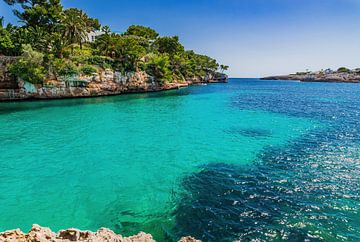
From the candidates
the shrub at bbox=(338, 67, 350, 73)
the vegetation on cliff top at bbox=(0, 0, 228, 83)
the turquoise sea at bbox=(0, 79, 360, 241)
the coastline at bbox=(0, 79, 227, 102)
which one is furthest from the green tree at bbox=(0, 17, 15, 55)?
the shrub at bbox=(338, 67, 350, 73)

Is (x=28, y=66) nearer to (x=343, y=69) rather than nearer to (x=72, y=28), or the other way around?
(x=72, y=28)

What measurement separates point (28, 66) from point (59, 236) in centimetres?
4254

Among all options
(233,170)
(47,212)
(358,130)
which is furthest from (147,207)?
(358,130)

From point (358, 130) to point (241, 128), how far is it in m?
11.0

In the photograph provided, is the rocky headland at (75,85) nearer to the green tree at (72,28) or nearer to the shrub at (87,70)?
the shrub at (87,70)

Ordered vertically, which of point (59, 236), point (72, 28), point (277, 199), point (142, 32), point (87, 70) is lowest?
point (277, 199)

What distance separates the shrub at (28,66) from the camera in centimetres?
3972

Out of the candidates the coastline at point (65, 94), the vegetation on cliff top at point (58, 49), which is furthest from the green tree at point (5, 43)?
the coastline at point (65, 94)

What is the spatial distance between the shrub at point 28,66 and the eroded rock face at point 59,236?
41419 millimetres

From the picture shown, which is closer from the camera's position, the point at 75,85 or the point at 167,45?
the point at 75,85

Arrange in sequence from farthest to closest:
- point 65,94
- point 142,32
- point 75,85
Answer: point 142,32
point 75,85
point 65,94

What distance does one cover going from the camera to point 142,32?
283 feet

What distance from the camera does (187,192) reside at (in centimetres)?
1124

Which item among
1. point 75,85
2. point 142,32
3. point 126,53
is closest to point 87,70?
point 75,85
